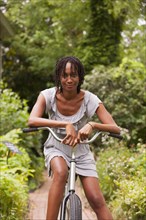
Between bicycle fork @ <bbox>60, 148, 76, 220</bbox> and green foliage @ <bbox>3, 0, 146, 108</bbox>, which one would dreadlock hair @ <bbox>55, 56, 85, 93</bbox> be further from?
green foliage @ <bbox>3, 0, 146, 108</bbox>

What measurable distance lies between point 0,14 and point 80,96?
10.6 metres

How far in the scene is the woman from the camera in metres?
3.36

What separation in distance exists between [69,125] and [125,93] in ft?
28.7

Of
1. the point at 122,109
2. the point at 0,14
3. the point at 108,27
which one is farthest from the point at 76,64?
the point at 108,27

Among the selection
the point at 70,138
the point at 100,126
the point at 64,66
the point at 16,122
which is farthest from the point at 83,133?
the point at 16,122

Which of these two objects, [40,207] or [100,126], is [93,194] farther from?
[40,207]

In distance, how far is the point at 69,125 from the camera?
3.40m

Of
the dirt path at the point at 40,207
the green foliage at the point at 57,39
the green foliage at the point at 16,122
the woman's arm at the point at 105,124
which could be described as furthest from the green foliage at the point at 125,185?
the green foliage at the point at 57,39

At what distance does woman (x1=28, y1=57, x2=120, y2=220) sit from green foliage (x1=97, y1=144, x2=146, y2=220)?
6.17ft

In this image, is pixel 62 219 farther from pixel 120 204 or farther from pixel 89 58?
pixel 89 58

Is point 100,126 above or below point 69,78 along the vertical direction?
below

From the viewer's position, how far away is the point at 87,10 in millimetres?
15219

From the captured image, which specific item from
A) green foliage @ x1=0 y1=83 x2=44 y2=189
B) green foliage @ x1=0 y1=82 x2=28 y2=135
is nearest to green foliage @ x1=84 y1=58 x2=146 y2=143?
green foliage @ x1=0 y1=83 x2=44 y2=189

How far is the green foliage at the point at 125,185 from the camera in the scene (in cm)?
541
